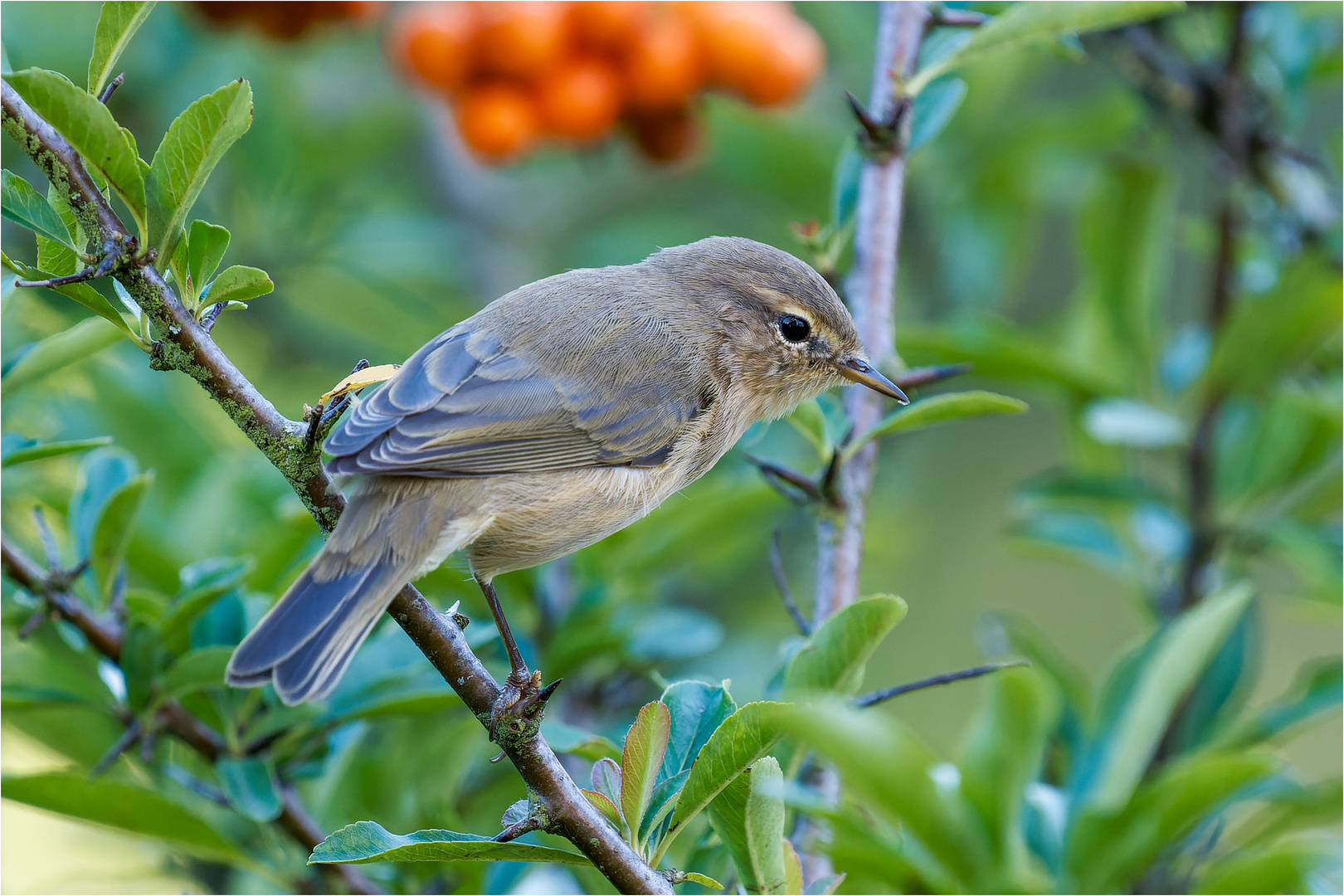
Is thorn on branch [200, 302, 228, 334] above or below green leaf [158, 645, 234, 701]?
above

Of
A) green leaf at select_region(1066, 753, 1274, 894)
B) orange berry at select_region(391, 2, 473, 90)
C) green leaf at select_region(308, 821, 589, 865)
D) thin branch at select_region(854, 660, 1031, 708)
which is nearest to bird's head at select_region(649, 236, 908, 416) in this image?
thin branch at select_region(854, 660, 1031, 708)

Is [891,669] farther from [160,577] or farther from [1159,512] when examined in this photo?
[160,577]

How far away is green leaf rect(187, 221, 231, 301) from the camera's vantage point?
1.62 meters

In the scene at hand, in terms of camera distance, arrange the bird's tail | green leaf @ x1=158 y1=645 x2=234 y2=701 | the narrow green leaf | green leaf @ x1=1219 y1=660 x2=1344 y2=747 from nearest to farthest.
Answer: the narrow green leaf < the bird's tail < green leaf @ x1=158 y1=645 x2=234 y2=701 < green leaf @ x1=1219 y1=660 x2=1344 y2=747

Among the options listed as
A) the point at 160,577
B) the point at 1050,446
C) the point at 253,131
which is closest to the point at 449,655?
the point at 160,577

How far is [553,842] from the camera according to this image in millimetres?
2309

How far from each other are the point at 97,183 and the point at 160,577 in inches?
51.6

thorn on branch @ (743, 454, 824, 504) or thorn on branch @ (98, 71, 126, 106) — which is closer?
thorn on branch @ (98, 71, 126, 106)

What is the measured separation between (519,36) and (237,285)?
8.54ft

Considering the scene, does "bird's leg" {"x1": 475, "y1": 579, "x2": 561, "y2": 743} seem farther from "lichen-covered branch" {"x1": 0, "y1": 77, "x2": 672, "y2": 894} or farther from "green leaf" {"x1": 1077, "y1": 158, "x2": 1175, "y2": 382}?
"green leaf" {"x1": 1077, "y1": 158, "x2": 1175, "y2": 382}

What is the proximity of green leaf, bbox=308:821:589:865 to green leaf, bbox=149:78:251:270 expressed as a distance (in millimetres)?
861

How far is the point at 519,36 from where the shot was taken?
396 centimetres

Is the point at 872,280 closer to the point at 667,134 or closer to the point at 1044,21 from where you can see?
the point at 1044,21

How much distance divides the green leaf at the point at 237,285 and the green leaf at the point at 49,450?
21.4 inches
